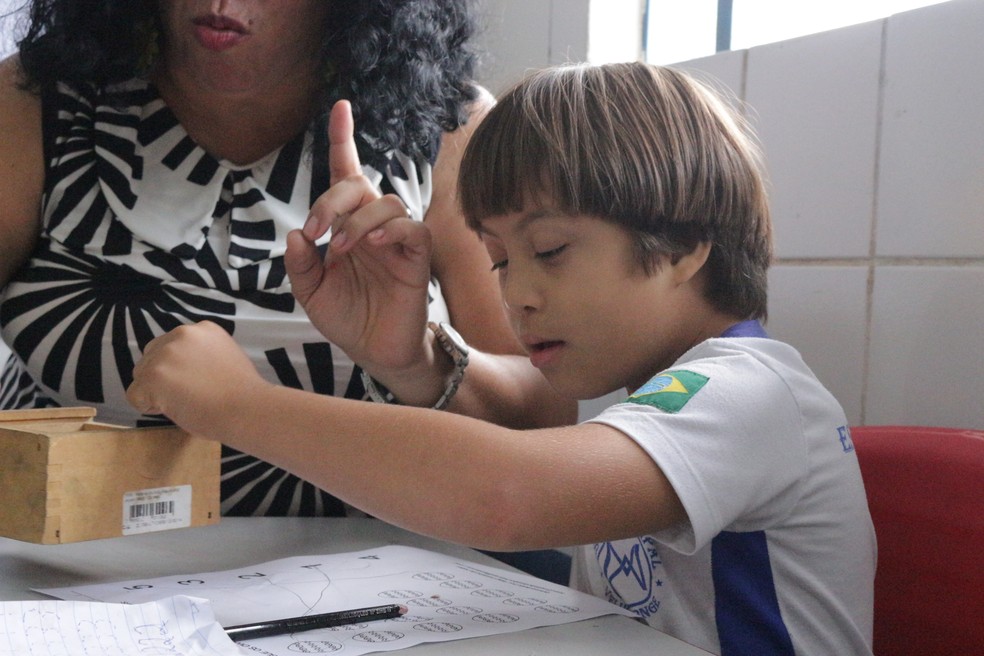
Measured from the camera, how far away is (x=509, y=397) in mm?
1092

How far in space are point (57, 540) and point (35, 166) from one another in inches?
21.5

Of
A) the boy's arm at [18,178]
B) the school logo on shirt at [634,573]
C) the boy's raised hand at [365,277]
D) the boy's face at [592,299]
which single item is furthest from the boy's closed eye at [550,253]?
the boy's arm at [18,178]

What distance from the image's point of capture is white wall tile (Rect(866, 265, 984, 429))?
39.1 inches

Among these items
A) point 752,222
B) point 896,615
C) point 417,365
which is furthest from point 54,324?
point 896,615

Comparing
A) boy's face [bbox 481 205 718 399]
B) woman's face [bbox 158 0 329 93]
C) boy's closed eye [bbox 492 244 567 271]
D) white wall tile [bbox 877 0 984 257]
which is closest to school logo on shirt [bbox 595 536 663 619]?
boy's face [bbox 481 205 718 399]

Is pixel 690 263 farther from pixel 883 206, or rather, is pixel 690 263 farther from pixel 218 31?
pixel 218 31

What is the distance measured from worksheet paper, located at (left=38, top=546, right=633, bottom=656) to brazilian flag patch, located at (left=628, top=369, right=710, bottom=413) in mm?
157

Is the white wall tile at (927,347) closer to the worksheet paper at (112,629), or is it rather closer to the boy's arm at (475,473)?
the boy's arm at (475,473)

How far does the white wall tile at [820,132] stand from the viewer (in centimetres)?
112

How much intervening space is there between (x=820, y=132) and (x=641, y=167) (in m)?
0.43

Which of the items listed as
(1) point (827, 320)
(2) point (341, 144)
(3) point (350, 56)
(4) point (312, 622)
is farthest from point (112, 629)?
(1) point (827, 320)

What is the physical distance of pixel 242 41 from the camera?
Answer: 3.51 ft

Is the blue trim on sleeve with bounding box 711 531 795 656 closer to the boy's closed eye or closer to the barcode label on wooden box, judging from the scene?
the boy's closed eye

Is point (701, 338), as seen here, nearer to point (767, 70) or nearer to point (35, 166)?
point (767, 70)
